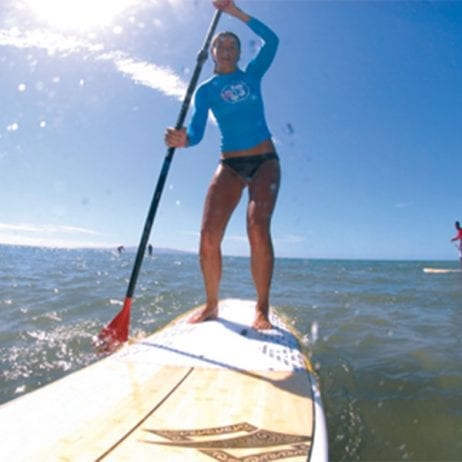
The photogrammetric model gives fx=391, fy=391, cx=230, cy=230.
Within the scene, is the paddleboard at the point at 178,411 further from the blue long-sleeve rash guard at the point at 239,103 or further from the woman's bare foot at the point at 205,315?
the blue long-sleeve rash guard at the point at 239,103

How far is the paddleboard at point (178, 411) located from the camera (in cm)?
146

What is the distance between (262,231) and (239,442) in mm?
2223

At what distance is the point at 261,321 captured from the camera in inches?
144

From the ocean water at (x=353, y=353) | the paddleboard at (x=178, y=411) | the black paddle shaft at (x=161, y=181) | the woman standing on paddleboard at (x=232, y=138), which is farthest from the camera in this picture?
the black paddle shaft at (x=161, y=181)

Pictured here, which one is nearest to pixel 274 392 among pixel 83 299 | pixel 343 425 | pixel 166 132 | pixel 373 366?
pixel 343 425

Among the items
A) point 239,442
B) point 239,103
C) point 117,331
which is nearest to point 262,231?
point 239,103

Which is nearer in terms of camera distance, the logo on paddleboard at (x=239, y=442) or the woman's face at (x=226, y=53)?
the logo on paddleboard at (x=239, y=442)

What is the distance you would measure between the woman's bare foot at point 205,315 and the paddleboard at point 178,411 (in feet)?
3.09

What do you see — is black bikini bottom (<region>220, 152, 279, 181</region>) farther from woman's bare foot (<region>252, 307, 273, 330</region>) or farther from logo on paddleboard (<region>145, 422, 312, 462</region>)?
logo on paddleboard (<region>145, 422, 312, 462</region>)

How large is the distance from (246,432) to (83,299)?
614 cm

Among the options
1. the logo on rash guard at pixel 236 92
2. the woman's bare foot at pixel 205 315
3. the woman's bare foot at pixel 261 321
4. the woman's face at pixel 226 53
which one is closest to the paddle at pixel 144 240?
the woman's face at pixel 226 53

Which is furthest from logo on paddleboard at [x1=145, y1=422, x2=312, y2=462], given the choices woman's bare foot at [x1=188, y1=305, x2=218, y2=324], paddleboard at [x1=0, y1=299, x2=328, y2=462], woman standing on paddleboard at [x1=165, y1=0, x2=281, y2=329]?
woman's bare foot at [x1=188, y1=305, x2=218, y2=324]

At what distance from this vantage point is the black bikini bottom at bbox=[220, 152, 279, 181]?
12.7 feet

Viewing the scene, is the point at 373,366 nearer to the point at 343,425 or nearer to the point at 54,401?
the point at 343,425
